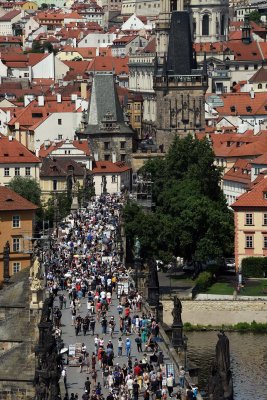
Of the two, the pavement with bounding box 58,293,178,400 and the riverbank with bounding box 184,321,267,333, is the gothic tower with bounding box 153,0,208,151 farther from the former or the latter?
the pavement with bounding box 58,293,178,400

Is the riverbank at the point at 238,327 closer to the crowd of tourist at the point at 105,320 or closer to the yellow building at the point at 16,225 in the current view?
the crowd of tourist at the point at 105,320

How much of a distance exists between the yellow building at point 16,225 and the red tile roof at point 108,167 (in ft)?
110

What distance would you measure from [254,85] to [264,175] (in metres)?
68.5

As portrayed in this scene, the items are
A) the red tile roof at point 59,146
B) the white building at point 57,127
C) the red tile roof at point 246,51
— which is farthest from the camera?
the red tile roof at point 246,51

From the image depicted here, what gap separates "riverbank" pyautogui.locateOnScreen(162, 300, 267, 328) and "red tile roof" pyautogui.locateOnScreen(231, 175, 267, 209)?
876 centimetres

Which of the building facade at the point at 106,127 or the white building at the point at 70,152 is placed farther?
the building facade at the point at 106,127

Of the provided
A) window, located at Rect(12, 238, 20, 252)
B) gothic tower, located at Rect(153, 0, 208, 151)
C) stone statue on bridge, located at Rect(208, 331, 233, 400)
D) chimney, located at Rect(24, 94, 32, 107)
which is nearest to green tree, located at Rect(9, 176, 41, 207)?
window, located at Rect(12, 238, 20, 252)

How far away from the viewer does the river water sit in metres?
68.8

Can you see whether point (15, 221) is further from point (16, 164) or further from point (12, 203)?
point (16, 164)

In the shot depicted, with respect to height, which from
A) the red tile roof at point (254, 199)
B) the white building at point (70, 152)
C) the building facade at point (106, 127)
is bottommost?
the red tile roof at point (254, 199)

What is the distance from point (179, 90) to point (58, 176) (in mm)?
27739

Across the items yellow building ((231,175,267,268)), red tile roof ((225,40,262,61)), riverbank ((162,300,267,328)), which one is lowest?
riverbank ((162,300,267,328))

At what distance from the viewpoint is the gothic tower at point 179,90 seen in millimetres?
144500

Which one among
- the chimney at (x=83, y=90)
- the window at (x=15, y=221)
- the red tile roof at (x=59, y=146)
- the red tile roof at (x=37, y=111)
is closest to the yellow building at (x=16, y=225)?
the window at (x=15, y=221)
